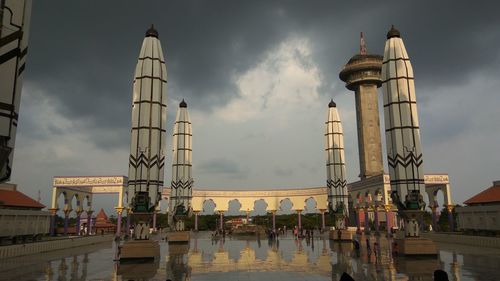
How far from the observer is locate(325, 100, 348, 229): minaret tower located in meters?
41.7

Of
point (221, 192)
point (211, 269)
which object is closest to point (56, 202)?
point (221, 192)

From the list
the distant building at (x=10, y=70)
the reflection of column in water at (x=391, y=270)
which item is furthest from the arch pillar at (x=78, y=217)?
the distant building at (x=10, y=70)

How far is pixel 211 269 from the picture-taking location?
1861 centimetres

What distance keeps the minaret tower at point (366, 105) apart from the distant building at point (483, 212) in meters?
45.0

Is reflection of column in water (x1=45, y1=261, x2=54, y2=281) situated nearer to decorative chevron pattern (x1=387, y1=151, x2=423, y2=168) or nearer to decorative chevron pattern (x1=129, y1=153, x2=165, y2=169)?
decorative chevron pattern (x1=129, y1=153, x2=165, y2=169)

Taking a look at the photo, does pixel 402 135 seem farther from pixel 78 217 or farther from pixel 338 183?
pixel 78 217

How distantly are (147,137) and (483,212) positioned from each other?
35.1 m

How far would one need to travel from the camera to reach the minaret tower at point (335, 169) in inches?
1641

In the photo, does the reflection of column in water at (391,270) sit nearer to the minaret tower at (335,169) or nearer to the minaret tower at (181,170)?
the minaret tower at (335,169)

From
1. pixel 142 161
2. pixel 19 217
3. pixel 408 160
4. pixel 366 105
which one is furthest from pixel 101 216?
pixel 366 105

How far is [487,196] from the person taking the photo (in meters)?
39.1

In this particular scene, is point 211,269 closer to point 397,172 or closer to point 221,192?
point 397,172

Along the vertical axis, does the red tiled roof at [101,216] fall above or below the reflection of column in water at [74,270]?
above

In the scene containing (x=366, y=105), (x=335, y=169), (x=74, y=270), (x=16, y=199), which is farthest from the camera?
(x=366, y=105)
